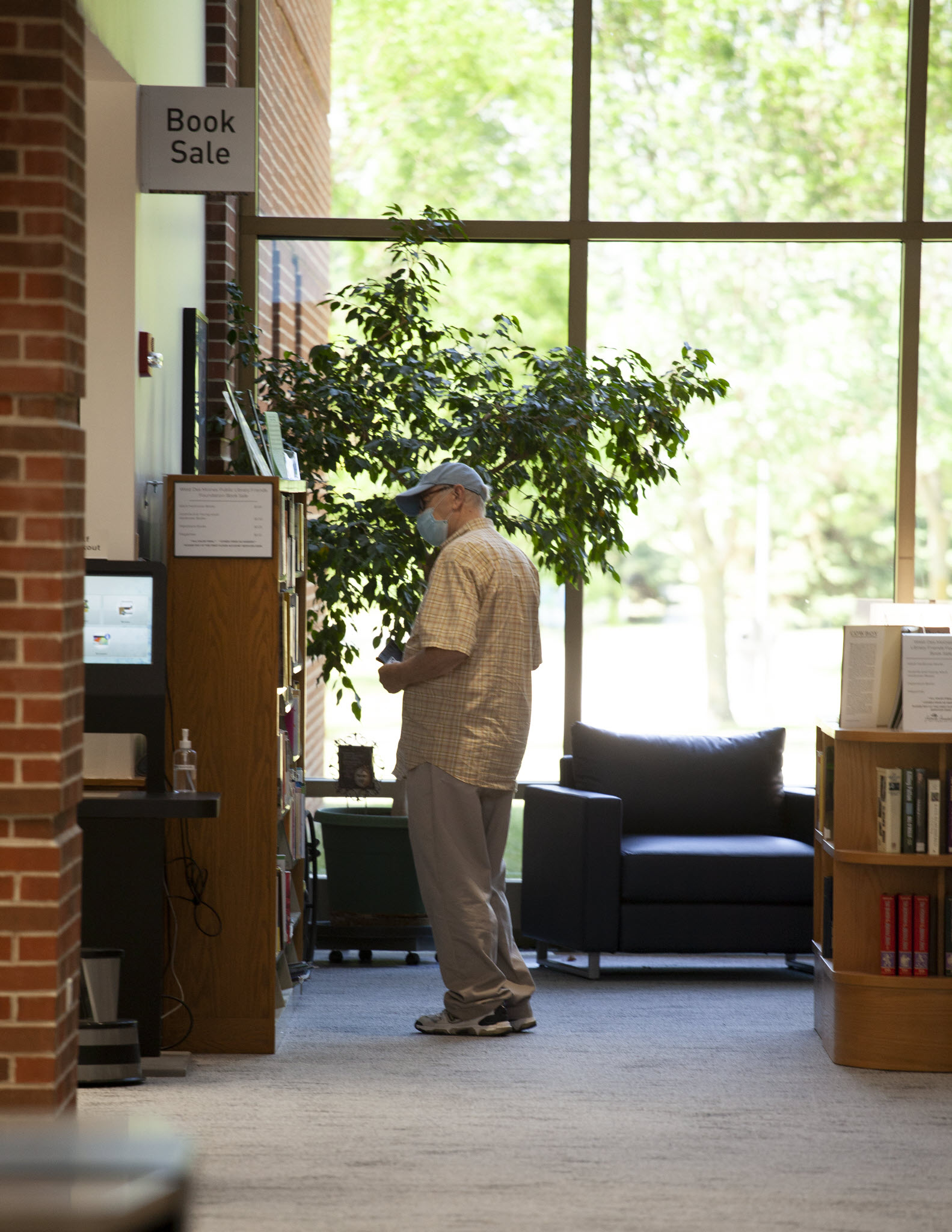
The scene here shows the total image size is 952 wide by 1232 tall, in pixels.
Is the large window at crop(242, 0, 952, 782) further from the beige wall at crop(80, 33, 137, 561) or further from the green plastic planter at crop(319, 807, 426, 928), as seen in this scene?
the beige wall at crop(80, 33, 137, 561)

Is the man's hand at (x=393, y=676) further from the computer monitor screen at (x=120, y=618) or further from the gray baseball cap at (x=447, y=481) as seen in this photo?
the computer monitor screen at (x=120, y=618)

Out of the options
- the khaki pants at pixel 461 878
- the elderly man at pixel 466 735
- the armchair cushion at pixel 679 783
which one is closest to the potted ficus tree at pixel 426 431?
the elderly man at pixel 466 735

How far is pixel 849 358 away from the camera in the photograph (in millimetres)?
6332

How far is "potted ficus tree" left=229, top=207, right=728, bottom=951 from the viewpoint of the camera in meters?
5.28

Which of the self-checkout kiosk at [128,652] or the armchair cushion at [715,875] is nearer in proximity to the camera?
the self-checkout kiosk at [128,652]

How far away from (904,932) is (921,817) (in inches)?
13.9

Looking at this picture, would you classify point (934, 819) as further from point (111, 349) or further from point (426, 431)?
point (111, 349)

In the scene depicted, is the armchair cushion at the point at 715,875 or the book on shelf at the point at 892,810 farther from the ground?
the book on shelf at the point at 892,810

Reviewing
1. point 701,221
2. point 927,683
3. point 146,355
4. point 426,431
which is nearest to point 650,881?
point 927,683

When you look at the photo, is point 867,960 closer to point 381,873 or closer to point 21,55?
point 381,873

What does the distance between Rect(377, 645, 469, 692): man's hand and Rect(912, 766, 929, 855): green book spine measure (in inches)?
57.3

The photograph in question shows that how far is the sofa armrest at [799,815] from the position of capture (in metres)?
5.71

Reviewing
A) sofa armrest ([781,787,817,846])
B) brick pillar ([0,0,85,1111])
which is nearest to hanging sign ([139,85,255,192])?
brick pillar ([0,0,85,1111])

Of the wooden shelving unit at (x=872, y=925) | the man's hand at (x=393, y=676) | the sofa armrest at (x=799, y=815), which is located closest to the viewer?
the wooden shelving unit at (x=872, y=925)
